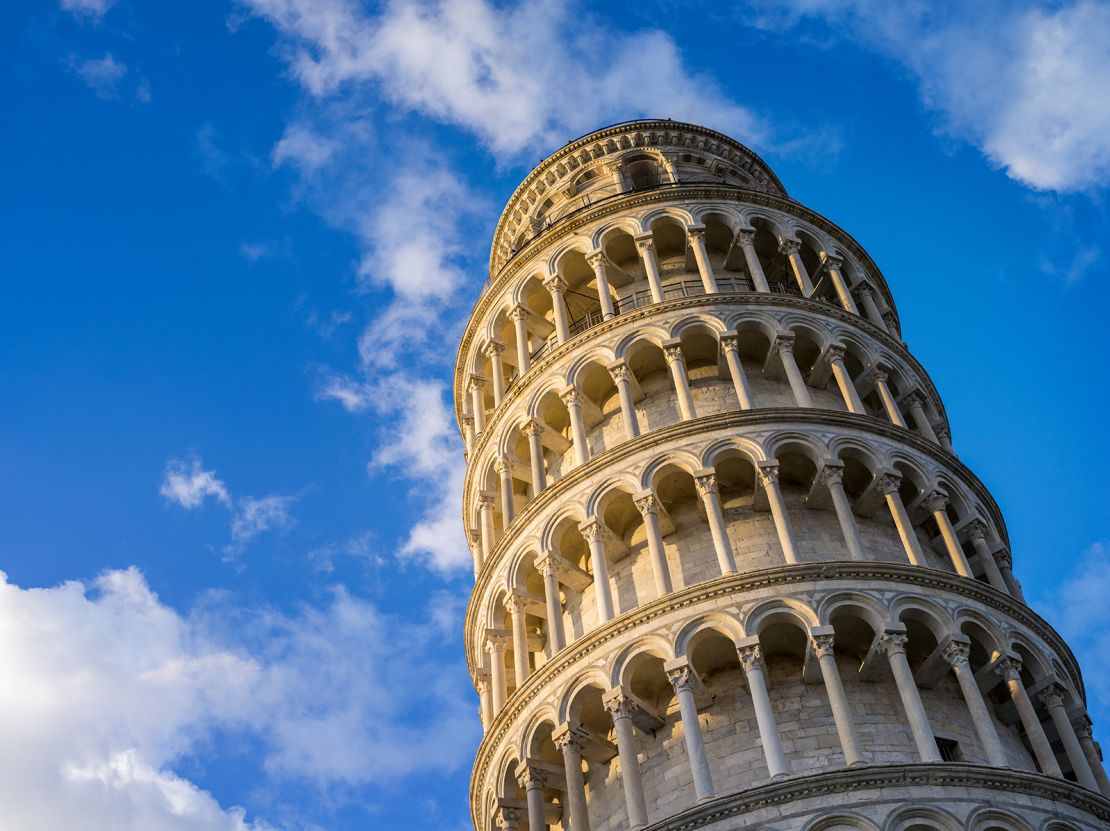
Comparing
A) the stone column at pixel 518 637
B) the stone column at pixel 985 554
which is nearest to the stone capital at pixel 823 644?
the stone column at pixel 985 554

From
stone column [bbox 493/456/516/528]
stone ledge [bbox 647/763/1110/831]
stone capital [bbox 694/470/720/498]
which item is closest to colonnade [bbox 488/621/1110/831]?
stone ledge [bbox 647/763/1110/831]

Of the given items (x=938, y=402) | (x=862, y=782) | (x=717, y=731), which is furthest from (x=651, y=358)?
(x=862, y=782)

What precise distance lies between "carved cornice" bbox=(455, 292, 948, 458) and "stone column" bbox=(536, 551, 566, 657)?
19.1 feet

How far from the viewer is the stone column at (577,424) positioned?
96.5 ft

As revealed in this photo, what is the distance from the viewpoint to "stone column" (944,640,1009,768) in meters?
21.5

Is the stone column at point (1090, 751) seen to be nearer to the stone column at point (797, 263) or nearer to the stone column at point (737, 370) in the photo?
the stone column at point (737, 370)

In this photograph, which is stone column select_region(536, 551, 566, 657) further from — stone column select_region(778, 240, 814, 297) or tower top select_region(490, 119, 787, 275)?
tower top select_region(490, 119, 787, 275)

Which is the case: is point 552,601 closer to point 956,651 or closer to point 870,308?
point 956,651

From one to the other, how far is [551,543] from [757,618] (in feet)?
19.6

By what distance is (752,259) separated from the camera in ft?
111

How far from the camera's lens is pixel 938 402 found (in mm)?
33938

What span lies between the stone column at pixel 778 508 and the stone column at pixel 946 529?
3.29 meters

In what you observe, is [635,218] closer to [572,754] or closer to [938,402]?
[938,402]

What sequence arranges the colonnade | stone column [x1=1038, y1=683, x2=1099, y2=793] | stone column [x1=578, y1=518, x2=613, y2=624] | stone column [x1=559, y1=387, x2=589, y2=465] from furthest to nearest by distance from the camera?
1. stone column [x1=559, y1=387, x2=589, y2=465]
2. stone column [x1=578, y1=518, x2=613, y2=624]
3. stone column [x1=1038, y1=683, x2=1099, y2=793]
4. the colonnade
